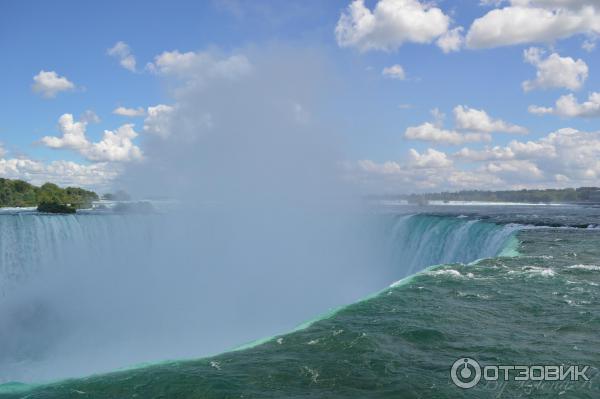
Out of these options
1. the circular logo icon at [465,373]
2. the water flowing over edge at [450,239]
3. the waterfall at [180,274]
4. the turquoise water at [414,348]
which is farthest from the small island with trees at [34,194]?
the circular logo icon at [465,373]

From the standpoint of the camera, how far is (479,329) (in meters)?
8.71

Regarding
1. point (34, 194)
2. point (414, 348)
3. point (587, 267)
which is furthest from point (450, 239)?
point (34, 194)

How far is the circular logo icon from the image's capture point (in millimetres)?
6586

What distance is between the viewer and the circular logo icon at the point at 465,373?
6.59 metres

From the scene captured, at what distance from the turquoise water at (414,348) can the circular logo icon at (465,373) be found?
126 mm

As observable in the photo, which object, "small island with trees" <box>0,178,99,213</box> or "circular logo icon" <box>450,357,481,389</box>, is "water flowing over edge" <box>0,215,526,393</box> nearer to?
"circular logo icon" <box>450,357,481,389</box>

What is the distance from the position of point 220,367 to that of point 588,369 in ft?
18.1

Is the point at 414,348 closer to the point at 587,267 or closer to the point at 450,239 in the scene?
the point at 587,267

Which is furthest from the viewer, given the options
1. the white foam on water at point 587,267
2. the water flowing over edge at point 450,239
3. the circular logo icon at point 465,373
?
the water flowing over edge at point 450,239

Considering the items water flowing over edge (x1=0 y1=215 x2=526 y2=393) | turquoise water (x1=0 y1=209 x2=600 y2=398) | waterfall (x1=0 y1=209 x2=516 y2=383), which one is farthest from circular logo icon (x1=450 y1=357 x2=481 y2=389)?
waterfall (x1=0 y1=209 x2=516 y2=383)

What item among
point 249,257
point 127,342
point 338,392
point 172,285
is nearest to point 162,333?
point 127,342

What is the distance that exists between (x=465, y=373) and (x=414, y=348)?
3.86ft

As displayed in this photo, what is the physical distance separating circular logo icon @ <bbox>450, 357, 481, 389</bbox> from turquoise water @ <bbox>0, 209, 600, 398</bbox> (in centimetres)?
13

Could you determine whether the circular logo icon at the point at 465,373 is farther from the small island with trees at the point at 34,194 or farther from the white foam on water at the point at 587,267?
the small island with trees at the point at 34,194
